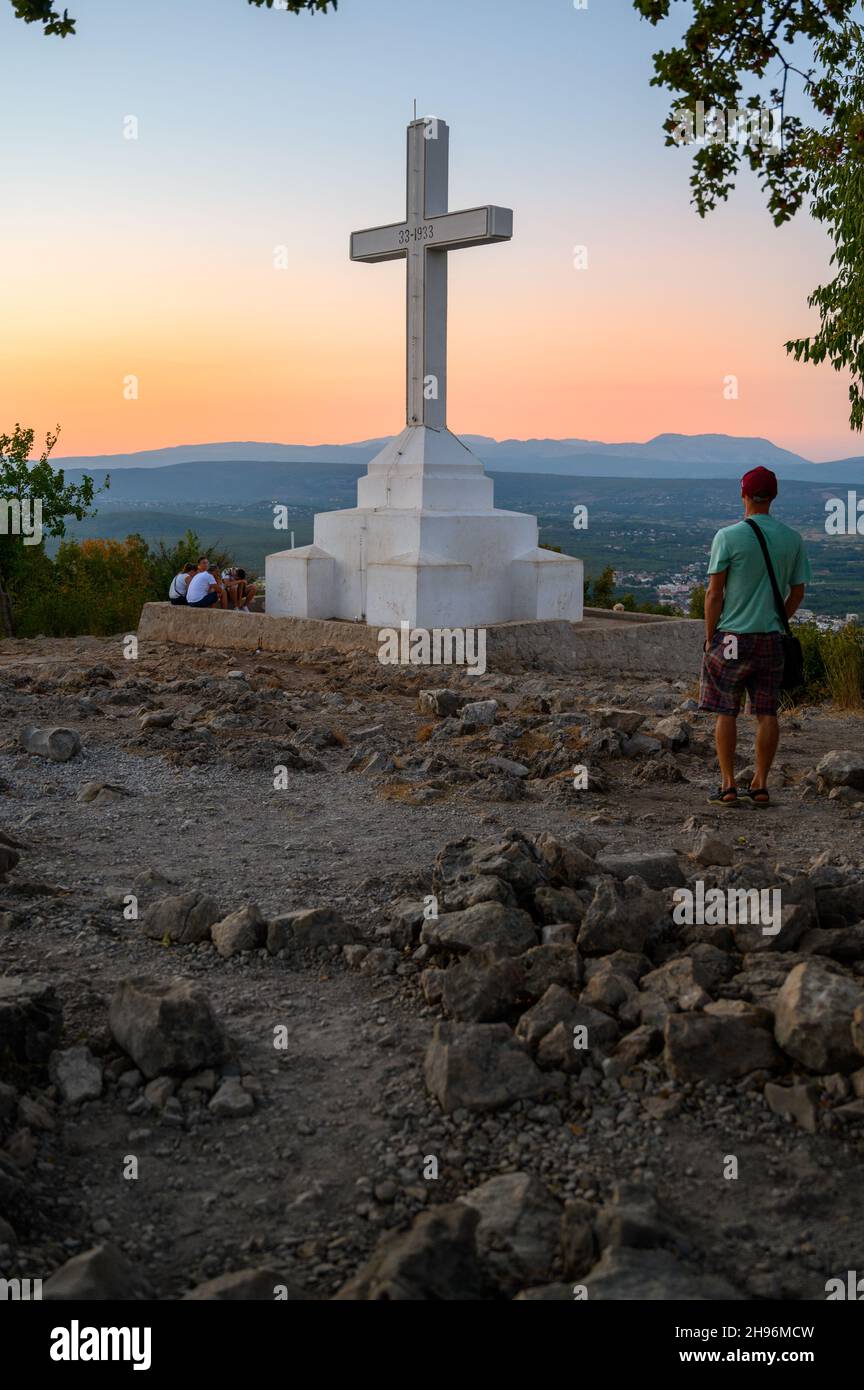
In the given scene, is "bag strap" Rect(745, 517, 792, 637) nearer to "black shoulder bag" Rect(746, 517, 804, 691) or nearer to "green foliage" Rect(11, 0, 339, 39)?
"black shoulder bag" Rect(746, 517, 804, 691)

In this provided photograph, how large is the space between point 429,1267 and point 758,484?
4.35 m

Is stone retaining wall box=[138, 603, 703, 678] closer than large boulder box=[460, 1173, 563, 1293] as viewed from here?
No

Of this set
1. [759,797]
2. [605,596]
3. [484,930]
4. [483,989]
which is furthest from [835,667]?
[605,596]

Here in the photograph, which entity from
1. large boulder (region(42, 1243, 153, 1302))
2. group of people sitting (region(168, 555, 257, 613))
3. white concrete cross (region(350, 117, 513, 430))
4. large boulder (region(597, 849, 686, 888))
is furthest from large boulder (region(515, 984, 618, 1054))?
group of people sitting (region(168, 555, 257, 613))

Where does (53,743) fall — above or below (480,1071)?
above

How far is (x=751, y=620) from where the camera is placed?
19.1ft

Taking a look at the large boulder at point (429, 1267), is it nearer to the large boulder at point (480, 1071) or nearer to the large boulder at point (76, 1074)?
the large boulder at point (480, 1071)

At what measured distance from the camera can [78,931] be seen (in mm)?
4230

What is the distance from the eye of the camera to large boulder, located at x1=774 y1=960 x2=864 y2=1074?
3068 millimetres

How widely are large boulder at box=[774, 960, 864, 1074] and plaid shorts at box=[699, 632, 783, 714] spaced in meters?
2.76

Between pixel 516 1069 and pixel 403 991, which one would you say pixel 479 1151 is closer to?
pixel 516 1069

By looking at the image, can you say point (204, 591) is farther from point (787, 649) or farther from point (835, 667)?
point (787, 649)

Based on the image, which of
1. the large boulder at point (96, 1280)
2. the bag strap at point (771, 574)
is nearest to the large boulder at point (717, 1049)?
the large boulder at point (96, 1280)

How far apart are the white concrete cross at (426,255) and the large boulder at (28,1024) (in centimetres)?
960
